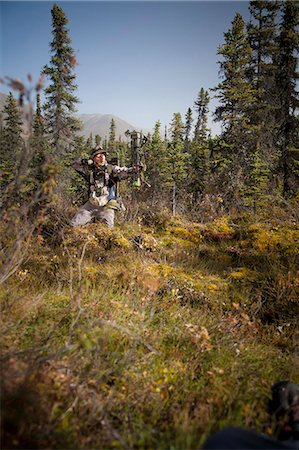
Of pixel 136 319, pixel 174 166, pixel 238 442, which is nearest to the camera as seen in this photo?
pixel 238 442

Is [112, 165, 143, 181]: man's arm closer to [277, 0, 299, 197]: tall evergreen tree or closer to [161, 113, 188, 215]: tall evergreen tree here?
[277, 0, 299, 197]: tall evergreen tree

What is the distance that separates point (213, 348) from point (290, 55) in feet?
71.0

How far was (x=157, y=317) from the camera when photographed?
3.58 meters

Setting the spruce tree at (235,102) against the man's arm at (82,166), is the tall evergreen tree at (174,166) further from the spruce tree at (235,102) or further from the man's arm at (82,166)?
the man's arm at (82,166)

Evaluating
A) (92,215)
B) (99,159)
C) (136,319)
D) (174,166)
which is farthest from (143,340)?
(174,166)

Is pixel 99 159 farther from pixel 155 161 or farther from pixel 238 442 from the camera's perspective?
pixel 155 161

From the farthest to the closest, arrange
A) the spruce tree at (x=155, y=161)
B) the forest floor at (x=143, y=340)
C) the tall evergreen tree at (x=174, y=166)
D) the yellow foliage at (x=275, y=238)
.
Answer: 1. the spruce tree at (x=155, y=161)
2. the tall evergreen tree at (x=174, y=166)
3. the yellow foliage at (x=275, y=238)
4. the forest floor at (x=143, y=340)

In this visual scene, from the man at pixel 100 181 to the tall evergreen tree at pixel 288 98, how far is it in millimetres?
13412

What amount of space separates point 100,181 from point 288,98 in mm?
17820

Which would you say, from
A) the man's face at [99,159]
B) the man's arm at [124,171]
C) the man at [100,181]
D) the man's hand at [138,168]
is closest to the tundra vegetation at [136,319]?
the man at [100,181]

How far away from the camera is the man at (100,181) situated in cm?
671

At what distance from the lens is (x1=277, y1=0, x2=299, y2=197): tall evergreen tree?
56.0ft

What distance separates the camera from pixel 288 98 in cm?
1861

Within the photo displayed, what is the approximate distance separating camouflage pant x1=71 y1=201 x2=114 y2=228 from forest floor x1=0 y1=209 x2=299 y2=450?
630 millimetres
